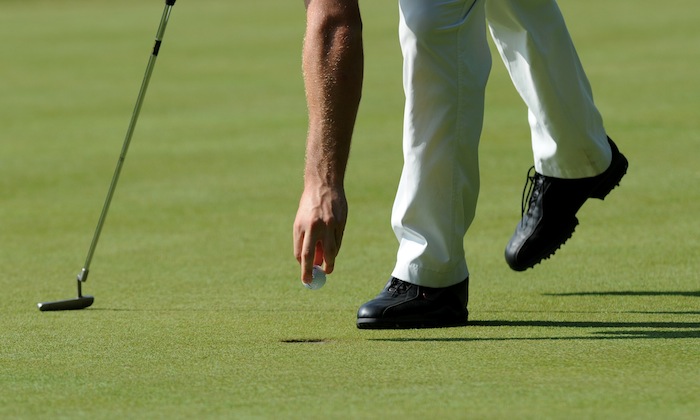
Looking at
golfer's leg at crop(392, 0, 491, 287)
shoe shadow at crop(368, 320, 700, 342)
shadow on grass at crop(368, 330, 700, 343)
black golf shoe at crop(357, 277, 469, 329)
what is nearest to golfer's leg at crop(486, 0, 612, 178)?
golfer's leg at crop(392, 0, 491, 287)

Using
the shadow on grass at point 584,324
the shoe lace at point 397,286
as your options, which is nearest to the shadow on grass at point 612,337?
the shadow on grass at point 584,324

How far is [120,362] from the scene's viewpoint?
3693 mm

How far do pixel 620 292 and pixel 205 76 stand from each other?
934 cm

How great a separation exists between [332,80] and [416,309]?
3.10 ft

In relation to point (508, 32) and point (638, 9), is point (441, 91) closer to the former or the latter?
point (508, 32)

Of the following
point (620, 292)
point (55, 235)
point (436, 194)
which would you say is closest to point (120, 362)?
point (436, 194)

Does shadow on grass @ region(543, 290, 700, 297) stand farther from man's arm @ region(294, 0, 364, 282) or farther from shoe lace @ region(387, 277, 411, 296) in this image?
man's arm @ region(294, 0, 364, 282)

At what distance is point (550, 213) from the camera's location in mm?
4957

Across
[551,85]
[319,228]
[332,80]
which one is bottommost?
[319,228]

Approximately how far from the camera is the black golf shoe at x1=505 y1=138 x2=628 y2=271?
4.88m

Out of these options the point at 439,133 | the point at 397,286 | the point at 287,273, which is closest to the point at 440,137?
the point at 439,133

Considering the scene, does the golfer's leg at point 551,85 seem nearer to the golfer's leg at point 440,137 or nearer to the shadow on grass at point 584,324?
the golfer's leg at point 440,137

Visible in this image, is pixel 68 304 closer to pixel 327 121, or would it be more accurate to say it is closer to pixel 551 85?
pixel 327 121

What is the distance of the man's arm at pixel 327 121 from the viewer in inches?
137
